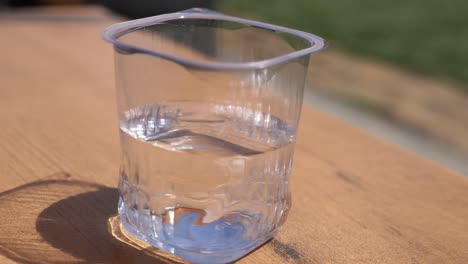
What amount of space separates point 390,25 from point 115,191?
301cm

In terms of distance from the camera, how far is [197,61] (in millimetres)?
392

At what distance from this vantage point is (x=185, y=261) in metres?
0.48

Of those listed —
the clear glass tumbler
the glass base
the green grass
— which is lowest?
the green grass

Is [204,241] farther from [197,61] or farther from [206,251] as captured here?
[197,61]

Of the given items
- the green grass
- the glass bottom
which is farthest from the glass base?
the green grass

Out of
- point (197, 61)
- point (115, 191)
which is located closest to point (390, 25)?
point (115, 191)

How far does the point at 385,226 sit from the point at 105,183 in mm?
269

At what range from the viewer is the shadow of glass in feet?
1.59

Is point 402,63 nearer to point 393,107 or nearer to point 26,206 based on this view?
point 393,107

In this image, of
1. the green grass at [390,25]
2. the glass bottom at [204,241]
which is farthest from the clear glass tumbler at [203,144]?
the green grass at [390,25]

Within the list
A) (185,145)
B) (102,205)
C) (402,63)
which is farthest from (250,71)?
(402,63)

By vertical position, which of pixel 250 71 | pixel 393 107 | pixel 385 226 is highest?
pixel 250 71

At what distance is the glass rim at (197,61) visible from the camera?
1.30ft

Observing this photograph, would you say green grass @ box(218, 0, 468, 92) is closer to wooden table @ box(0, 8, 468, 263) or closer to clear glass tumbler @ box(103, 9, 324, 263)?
wooden table @ box(0, 8, 468, 263)
